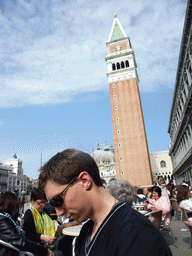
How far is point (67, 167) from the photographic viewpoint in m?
1.08

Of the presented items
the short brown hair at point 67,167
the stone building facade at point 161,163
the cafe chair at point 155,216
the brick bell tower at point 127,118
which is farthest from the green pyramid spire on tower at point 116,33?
the short brown hair at point 67,167

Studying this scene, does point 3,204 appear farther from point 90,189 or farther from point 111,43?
point 111,43

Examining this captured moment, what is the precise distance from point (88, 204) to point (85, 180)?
0.42 feet

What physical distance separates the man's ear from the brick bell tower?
36.0m

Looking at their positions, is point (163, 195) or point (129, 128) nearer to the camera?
point (163, 195)

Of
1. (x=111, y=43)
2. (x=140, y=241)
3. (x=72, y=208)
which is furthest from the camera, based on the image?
(x=111, y=43)

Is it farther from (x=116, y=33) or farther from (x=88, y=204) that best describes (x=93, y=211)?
(x=116, y=33)

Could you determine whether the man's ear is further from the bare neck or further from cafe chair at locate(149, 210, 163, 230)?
cafe chair at locate(149, 210, 163, 230)

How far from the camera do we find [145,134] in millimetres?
37750

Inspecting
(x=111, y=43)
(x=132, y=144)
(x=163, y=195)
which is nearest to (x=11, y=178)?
(x=132, y=144)

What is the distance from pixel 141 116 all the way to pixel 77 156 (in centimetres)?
3801

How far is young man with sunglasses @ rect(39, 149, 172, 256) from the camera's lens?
89 centimetres

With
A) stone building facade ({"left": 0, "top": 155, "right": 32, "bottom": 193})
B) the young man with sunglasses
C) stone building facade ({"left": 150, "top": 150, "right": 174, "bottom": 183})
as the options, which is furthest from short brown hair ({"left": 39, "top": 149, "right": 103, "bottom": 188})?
stone building facade ({"left": 0, "top": 155, "right": 32, "bottom": 193})

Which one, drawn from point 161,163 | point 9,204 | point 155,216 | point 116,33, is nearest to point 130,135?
point 161,163
